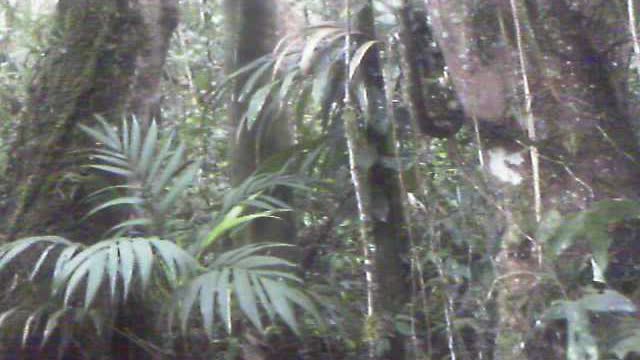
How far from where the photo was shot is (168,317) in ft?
14.0

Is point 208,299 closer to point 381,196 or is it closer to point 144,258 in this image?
point 144,258

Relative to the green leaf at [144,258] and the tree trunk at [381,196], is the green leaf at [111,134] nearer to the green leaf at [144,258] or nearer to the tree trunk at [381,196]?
the green leaf at [144,258]

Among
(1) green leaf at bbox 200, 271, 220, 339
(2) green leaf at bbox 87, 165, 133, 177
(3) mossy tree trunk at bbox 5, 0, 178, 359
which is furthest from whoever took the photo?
(3) mossy tree trunk at bbox 5, 0, 178, 359

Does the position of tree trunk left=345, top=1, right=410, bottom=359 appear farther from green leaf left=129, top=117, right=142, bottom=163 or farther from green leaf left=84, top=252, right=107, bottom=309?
green leaf left=84, top=252, right=107, bottom=309

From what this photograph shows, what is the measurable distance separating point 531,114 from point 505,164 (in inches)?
8.1

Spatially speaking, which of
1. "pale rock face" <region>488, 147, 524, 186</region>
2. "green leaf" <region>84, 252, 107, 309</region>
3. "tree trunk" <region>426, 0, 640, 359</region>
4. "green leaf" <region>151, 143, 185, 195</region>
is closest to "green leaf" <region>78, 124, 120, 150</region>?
"green leaf" <region>151, 143, 185, 195</region>

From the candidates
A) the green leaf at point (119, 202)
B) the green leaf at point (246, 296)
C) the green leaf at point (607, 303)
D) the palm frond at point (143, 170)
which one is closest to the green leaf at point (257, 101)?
the palm frond at point (143, 170)

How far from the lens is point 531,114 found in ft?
11.9

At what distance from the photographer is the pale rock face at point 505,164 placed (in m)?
3.68

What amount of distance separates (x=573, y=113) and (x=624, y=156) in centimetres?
23

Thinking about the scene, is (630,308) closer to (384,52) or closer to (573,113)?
(573,113)

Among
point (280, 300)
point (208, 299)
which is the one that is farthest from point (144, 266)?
point (280, 300)

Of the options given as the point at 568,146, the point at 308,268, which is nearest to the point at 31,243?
the point at 308,268

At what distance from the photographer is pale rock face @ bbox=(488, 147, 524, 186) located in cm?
368
